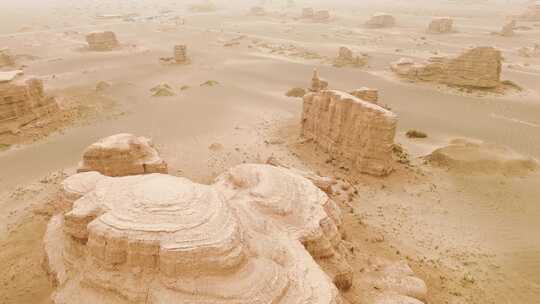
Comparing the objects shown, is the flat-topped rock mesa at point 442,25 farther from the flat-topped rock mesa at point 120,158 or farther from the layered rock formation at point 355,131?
the flat-topped rock mesa at point 120,158

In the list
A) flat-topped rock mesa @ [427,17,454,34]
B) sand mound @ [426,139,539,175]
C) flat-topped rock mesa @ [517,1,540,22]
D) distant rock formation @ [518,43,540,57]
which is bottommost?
sand mound @ [426,139,539,175]

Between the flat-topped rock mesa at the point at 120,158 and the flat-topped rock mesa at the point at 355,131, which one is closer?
the flat-topped rock mesa at the point at 120,158

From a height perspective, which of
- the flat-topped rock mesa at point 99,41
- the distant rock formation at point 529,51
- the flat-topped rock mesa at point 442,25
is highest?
the flat-topped rock mesa at point 442,25

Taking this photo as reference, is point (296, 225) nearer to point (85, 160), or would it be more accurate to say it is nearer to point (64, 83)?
point (85, 160)

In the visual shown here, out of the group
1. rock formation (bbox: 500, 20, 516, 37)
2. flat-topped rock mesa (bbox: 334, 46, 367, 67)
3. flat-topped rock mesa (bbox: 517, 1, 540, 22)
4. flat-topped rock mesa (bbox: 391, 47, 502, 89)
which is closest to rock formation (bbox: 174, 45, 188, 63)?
flat-topped rock mesa (bbox: 334, 46, 367, 67)

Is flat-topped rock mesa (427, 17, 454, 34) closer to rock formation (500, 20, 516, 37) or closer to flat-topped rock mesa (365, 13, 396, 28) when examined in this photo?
rock formation (500, 20, 516, 37)

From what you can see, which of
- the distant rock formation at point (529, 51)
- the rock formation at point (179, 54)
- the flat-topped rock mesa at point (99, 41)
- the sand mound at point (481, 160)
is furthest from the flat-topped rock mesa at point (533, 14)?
the flat-topped rock mesa at point (99, 41)
